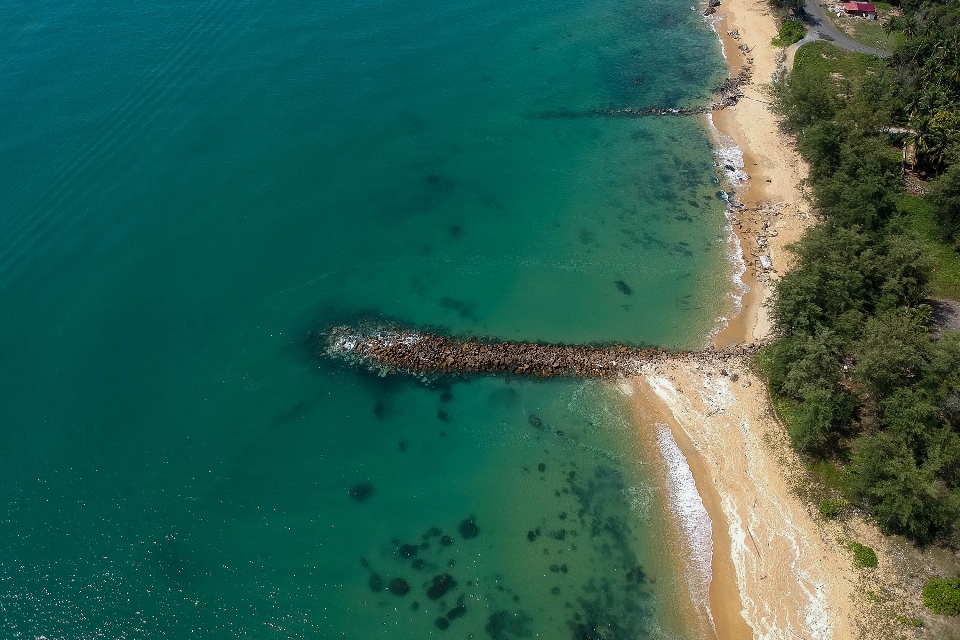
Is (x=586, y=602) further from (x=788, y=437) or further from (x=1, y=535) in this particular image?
(x=1, y=535)

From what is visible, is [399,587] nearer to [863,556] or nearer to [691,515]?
[691,515]

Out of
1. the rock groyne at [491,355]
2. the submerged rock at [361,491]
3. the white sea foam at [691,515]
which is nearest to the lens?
the white sea foam at [691,515]

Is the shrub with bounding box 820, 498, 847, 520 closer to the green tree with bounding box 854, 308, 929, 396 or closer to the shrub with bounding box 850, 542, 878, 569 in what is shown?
the shrub with bounding box 850, 542, 878, 569

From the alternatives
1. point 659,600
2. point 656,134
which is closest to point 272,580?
point 659,600

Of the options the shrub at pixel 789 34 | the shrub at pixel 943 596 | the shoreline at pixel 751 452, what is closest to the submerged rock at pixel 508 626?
the shoreline at pixel 751 452

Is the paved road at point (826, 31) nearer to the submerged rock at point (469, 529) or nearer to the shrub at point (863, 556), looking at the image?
the shrub at point (863, 556)

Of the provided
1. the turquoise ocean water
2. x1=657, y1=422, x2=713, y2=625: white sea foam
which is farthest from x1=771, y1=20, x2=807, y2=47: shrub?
x1=657, y1=422, x2=713, y2=625: white sea foam
